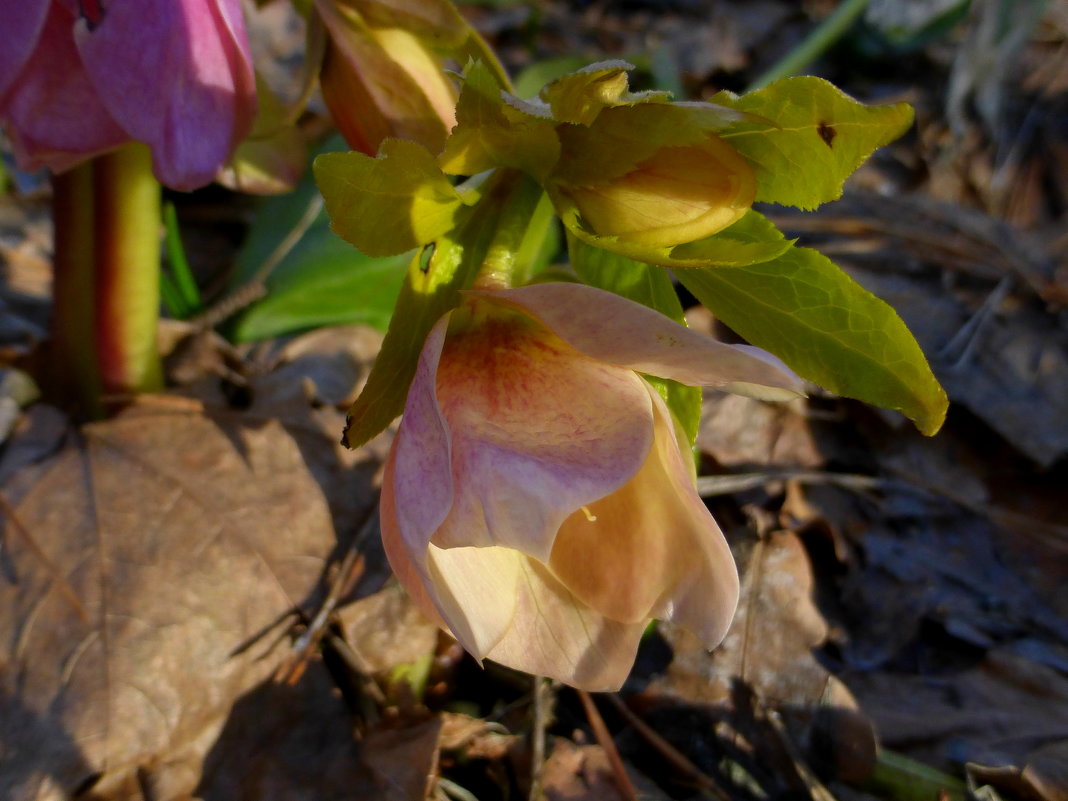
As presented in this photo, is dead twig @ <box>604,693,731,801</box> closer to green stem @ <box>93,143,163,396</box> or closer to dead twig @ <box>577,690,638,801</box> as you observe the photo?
dead twig @ <box>577,690,638,801</box>

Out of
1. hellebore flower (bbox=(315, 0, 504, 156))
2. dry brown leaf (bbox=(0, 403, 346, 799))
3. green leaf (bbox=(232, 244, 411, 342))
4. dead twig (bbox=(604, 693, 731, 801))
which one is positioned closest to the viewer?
hellebore flower (bbox=(315, 0, 504, 156))

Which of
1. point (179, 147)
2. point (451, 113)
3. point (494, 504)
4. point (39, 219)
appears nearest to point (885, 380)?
point (494, 504)

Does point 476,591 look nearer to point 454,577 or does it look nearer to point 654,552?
point 454,577

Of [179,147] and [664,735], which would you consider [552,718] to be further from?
[179,147]

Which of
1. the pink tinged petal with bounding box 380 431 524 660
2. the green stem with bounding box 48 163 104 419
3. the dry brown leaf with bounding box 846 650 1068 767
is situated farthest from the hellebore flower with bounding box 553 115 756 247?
the dry brown leaf with bounding box 846 650 1068 767

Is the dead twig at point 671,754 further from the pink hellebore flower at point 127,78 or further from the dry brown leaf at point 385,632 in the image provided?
the pink hellebore flower at point 127,78

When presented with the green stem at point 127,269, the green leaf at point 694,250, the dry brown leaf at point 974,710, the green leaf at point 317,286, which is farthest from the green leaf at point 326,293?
the dry brown leaf at point 974,710

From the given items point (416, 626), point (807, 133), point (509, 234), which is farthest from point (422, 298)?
point (416, 626)

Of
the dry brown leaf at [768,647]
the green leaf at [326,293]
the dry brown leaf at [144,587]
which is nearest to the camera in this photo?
the dry brown leaf at [144,587]
